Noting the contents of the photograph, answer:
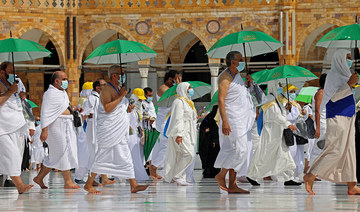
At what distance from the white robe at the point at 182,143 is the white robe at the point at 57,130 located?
1.58m

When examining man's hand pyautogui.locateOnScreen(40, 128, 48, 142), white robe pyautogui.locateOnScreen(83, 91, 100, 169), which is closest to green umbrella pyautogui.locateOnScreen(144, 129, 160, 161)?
white robe pyautogui.locateOnScreen(83, 91, 100, 169)

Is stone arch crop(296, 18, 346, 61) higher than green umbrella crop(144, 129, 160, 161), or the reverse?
stone arch crop(296, 18, 346, 61)

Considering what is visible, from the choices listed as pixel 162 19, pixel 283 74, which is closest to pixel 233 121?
pixel 283 74

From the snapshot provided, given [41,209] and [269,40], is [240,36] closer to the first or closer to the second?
[269,40]

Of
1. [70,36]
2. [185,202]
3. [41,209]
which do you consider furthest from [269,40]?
[70,36]

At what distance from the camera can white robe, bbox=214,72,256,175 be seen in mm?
8773

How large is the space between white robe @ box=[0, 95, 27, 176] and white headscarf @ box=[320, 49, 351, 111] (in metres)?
3.61

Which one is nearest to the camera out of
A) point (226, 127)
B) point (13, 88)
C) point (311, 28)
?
point (226, 127)

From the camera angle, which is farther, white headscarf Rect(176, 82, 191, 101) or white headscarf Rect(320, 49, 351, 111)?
white headscarf Rect(176, 82, 191, 101)

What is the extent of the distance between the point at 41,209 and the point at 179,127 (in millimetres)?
3986

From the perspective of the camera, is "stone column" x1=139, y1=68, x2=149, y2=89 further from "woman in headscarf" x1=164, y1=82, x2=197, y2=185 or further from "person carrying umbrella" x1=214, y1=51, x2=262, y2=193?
"person carrying umbrella" x1=214, y1=51, x2=262, y2=193

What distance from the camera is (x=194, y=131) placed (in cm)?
1109

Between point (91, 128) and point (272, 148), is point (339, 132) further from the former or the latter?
point (91, 128)

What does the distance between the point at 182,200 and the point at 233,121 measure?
135 cm
